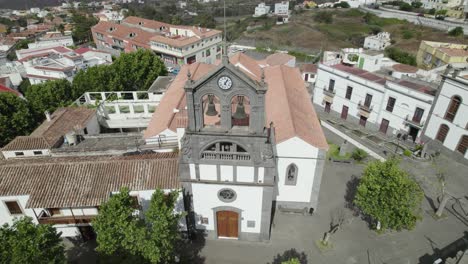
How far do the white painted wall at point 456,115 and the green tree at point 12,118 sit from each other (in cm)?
5022

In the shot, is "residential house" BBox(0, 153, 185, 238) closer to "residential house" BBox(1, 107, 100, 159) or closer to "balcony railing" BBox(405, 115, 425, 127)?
"residential house" BBox(1, 107, 100, 159)

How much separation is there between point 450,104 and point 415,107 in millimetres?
3650

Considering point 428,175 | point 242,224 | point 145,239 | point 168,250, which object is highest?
point 145,239

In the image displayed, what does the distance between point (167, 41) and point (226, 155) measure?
203ft

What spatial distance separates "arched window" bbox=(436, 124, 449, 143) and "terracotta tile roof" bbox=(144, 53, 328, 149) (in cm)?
1643

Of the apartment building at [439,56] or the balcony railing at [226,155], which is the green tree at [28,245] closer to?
the balcony railing at [226,155]

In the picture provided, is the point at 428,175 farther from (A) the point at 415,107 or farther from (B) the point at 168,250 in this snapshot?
(B) the point at 168,250

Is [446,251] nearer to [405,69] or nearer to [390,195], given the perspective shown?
[390,195]

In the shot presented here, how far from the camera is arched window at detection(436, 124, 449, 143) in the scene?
33.1 m

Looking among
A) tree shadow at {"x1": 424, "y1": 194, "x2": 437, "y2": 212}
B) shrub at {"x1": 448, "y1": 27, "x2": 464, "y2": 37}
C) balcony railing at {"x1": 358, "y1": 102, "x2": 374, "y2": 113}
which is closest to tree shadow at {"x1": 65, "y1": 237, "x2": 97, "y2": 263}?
tree shadow at {"x1": 424, "y1": 194, "x2": 437, "y2": 212}

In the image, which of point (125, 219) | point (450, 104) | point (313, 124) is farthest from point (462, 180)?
point (125, 219)

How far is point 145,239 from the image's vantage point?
1622 centimetres

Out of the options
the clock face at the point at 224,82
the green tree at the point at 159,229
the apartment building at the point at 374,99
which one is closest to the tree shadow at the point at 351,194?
the apartment building at the point at 374,99

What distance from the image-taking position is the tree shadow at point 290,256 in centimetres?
2195
